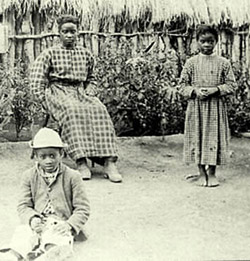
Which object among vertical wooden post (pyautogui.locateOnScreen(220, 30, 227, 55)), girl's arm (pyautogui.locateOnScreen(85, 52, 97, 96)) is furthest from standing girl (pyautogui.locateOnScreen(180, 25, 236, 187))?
vertical wooden post (pyautogui.locateOnScreen(220, 30, 227, 55))

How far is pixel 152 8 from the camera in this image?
959cm

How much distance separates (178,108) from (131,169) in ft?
6.32

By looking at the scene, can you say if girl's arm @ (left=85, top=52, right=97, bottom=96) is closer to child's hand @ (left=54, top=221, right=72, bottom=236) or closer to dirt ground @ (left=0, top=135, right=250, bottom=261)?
dirt ground @ (left=0, top=135, right=250, bottom=261)

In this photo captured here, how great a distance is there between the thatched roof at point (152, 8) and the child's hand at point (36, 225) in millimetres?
5162

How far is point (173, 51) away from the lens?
9.62m

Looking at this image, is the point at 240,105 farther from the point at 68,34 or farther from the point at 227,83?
the point at 68,34

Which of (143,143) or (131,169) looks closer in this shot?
(131,169)

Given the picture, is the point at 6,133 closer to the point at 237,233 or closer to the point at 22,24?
the point at 22,24

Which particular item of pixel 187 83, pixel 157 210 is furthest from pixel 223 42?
pixel 157 210

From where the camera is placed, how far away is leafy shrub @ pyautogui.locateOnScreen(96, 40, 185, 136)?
344 inches

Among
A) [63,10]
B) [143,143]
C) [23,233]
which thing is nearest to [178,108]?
[143,143]

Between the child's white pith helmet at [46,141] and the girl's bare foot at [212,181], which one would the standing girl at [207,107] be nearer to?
the girl's bare foot at [212,181]

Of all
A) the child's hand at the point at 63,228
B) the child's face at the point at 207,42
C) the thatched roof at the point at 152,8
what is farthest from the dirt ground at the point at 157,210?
the thatched roof at the point at 152,8

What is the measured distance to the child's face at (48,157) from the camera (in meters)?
4.22
